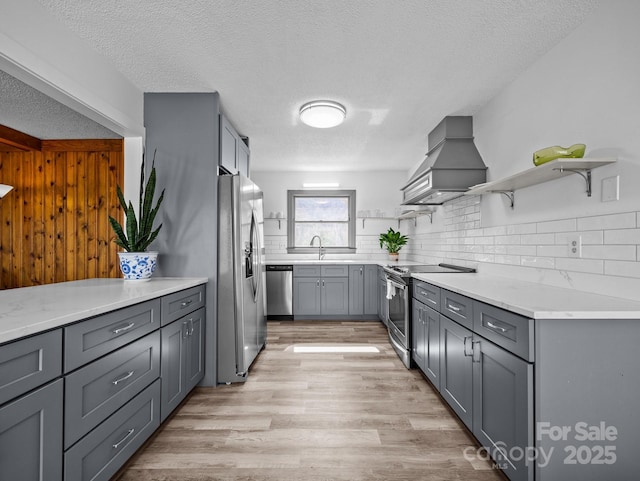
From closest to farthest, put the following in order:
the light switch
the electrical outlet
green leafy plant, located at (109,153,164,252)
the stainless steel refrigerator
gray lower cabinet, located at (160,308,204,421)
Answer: the light switch < the electrical outlet < gray lower cabinet, located at (160,308,204,421) < green leafy plant, located at (109,153,164,252) < the stainless steel refrigerator

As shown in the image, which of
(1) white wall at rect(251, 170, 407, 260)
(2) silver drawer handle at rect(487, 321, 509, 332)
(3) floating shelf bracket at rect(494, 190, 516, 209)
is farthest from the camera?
(1) white wall at rect(251, 170, 407, 260)

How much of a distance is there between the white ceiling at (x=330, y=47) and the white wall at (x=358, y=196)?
2.36 metres

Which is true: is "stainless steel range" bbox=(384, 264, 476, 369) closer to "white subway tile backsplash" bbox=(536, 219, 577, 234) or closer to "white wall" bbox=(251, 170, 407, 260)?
"white subway tile backsplash" bbox=(536, 219, 577, 234)

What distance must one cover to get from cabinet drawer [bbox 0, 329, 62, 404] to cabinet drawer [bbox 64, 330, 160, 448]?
0.11 meters

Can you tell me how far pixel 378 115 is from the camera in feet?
10.2

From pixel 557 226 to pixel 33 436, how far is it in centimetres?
275

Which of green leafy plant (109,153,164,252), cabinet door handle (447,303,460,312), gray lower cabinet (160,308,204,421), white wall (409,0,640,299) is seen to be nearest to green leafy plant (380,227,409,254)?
white wall (409,0,640,299)

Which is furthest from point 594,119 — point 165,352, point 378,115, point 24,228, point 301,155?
point 24,228

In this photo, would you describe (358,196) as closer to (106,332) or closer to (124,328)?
(124,328)

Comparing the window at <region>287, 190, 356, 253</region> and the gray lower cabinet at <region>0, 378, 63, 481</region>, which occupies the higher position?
the window at <region>287, 190, 356, 253</region>

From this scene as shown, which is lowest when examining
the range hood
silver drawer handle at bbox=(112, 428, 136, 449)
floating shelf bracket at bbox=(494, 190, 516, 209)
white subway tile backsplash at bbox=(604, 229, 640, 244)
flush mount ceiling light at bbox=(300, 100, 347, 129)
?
silver drawer handle at bbox=(112, 428, 136, 449)

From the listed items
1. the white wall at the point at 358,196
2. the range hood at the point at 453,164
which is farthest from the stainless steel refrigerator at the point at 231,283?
the white wall at the point at 358,196

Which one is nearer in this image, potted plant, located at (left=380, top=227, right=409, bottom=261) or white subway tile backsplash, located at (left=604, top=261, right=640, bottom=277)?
white subway tile backsplash, located at (left=604, top=261, right=640, bottom=277)

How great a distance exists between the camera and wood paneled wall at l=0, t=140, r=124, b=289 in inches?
139
